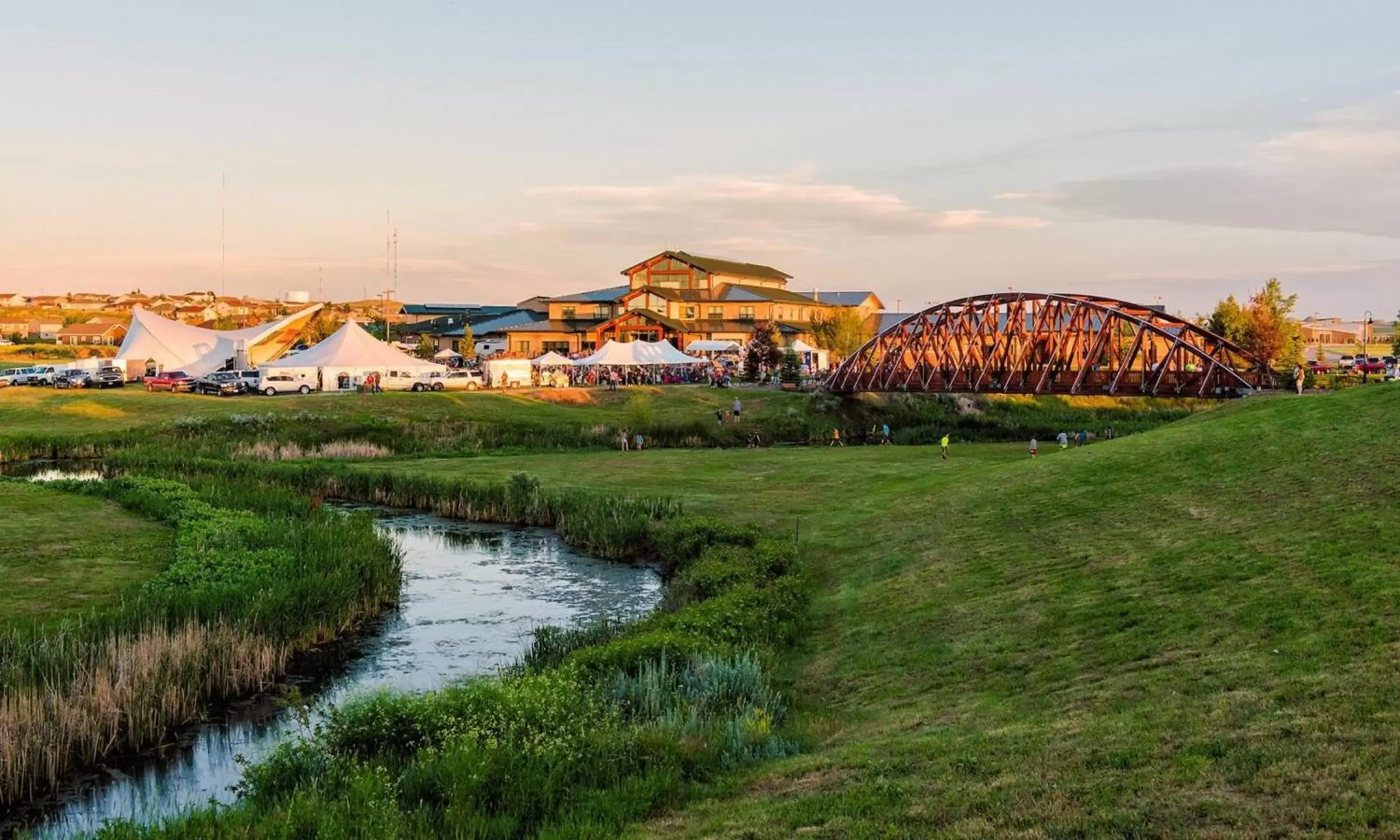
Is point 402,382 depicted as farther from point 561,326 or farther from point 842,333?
point 842,333

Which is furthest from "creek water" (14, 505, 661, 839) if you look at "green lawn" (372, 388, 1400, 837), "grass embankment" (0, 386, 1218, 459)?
"grass embankment" (0, 386, 1218, 459)

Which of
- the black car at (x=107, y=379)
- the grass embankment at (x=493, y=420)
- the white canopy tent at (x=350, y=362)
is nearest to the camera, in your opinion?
the grass embankment at (x=493, y=420)

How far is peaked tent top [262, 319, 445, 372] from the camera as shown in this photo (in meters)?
78.5

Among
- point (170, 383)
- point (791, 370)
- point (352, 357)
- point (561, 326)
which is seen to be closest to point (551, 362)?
point (352, 357)

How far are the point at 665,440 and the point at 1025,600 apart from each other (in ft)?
148

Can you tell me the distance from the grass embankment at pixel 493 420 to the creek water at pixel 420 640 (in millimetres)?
18607

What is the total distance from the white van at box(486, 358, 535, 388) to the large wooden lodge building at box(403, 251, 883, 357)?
32.9 meters

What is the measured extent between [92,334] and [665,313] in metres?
112

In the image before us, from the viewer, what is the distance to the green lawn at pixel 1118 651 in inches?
372

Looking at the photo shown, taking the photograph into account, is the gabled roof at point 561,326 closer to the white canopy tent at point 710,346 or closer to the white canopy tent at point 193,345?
the white canopy tent at point 710,346

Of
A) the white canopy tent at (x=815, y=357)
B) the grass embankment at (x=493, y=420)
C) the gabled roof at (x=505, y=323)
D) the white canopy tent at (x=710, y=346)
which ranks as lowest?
the grass embankment at (x=493, y=420)

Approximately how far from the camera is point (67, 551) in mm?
26344

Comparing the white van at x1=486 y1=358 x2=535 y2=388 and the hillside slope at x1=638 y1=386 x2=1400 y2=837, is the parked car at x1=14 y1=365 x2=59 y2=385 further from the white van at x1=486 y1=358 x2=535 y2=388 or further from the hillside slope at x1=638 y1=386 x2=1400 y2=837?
the hillside slope at x1=638 y1=386 x2=1400 y2=837

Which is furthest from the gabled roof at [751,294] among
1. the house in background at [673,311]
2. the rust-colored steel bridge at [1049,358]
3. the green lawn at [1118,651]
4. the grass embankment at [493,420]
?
the green lawn at [1118,651]
